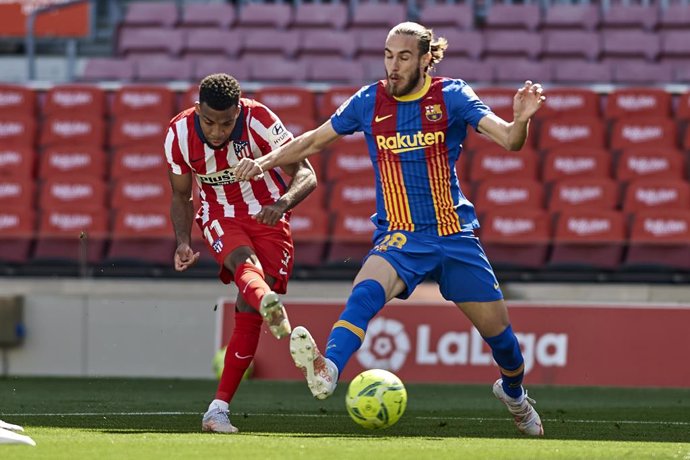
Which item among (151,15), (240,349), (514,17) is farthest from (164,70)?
(240,349)

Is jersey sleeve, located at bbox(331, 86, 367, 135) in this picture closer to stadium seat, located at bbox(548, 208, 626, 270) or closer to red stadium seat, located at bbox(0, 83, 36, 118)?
stadium seat, located at bbox(548, 208, 626, 270)

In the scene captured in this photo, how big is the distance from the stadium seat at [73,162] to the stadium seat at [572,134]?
4.86 metres

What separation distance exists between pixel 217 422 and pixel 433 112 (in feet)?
6.77

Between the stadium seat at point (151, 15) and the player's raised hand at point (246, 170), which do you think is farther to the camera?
the stadium seat at point (151, 15)

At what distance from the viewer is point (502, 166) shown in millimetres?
14812

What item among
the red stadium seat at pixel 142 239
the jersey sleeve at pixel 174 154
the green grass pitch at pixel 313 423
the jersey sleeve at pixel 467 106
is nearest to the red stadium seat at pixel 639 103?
the green grass pitch at pixel 313 423

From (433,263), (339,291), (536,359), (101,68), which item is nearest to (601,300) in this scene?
(536,359)

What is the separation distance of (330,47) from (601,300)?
6.09 meters

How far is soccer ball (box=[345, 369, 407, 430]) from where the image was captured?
22.6 ft

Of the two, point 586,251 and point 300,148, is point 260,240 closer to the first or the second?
point 300,148

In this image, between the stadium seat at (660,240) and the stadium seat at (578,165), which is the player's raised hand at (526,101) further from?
the stadium seat at (578,165)

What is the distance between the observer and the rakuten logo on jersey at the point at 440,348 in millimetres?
12664

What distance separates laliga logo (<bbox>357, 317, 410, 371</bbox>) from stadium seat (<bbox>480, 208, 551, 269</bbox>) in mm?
1327

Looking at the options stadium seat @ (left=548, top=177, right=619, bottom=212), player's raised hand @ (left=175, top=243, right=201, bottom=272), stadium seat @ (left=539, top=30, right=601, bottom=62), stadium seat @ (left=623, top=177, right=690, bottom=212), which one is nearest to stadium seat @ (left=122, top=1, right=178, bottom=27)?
stadium seat @ (left=539, top=30, right=601, bottom=62)
